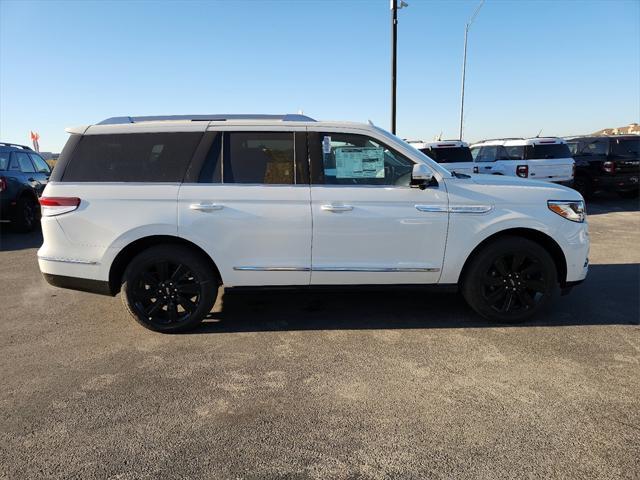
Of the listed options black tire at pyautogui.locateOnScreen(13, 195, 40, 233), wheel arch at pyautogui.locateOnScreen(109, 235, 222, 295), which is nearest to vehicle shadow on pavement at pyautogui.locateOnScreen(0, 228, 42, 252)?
black tire at pyautogui.locateOnScreen(13, 195, 40, 233)

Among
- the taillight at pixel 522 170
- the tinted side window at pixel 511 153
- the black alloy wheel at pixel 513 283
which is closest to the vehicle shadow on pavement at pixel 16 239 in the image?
the black alloy wheel at pixel 513 283

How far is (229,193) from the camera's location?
393 centimetres

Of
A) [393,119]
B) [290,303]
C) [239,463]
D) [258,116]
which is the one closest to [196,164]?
[258,116]

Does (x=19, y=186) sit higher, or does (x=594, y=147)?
(x=594, y=147)

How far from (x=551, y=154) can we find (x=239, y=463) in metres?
12.0

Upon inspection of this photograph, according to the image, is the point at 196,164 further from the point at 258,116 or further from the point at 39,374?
the point at 39,374

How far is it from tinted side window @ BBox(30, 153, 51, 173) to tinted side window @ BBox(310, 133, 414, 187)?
940 cm

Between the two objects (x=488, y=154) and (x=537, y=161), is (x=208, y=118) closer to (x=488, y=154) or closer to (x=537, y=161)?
(x=537, y=161)

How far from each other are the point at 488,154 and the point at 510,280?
33.5ft

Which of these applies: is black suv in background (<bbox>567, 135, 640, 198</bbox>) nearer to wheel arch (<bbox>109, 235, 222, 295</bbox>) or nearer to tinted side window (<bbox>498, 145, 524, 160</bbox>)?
tinted side window (<bbox>498, 145, 524, 160</bbox>)

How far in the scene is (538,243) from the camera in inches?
166

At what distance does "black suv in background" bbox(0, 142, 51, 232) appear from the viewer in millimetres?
9156

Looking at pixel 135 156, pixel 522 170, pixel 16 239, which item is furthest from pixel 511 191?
pixel 16 239

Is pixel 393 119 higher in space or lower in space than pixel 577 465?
higher
